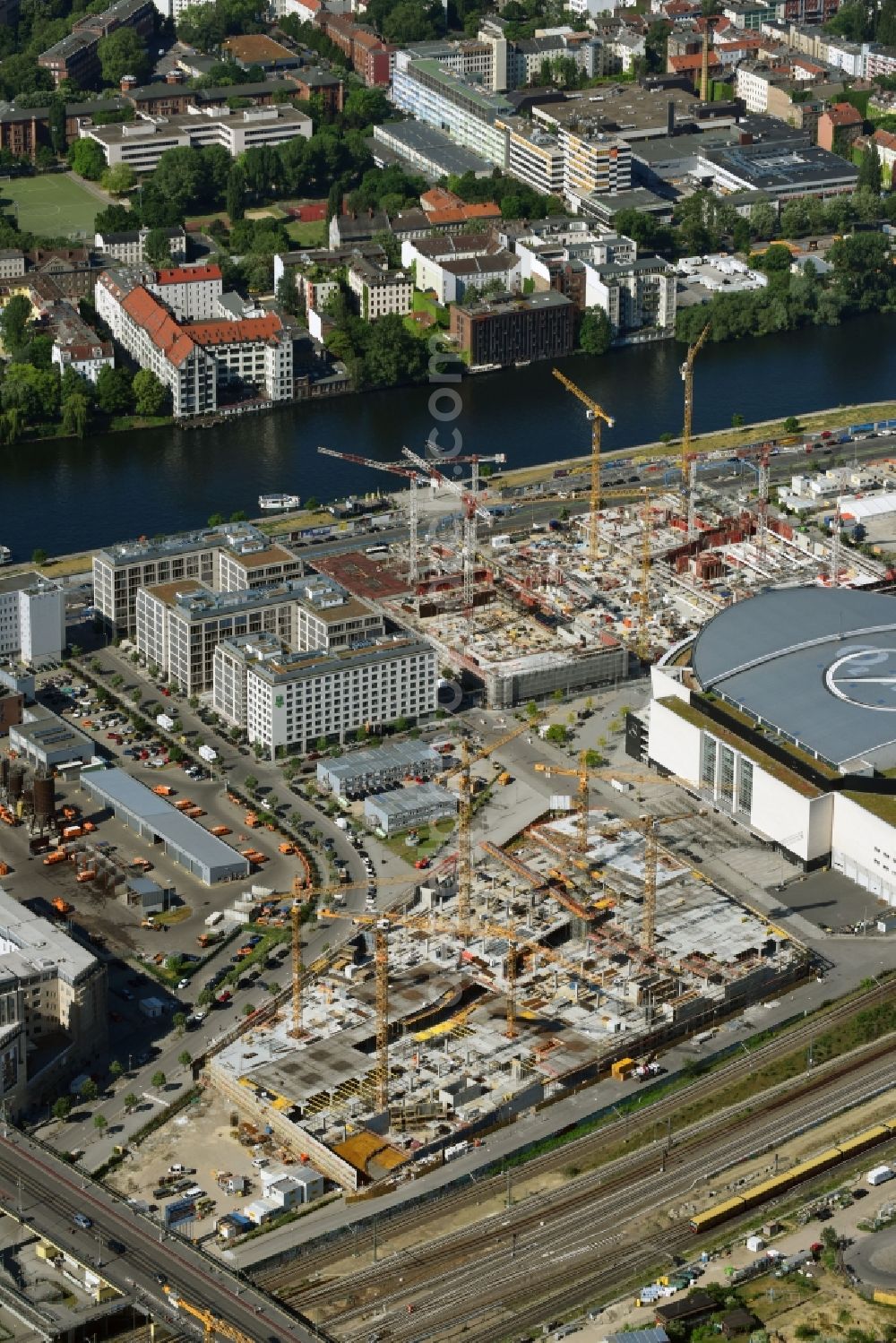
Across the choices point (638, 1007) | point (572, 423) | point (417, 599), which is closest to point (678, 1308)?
point (638, 1007)

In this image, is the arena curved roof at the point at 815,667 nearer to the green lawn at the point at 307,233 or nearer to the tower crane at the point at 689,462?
the tower crane at the point at 689,462

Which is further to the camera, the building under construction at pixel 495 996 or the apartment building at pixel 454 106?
the apartment building at pixel 454 106

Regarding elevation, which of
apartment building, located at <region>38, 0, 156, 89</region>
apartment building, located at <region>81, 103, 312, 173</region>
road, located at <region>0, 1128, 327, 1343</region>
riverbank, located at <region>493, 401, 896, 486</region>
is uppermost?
apartment building, located at <region>38, 0, 156, 89</region>

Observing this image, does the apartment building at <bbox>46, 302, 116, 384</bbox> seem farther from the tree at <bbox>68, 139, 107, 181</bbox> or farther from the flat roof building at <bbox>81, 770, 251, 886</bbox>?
the flat roof building at <bbox>81, 770, 251, 886</bbox>

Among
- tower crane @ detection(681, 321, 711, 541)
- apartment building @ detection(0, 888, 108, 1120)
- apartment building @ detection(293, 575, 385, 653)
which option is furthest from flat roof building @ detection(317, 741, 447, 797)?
tower crane @ detection(681, 321, 711, 541)

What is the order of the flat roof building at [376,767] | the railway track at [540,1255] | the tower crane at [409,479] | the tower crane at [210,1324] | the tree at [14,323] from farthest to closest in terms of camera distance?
the tree at [14,323]
the tower crane at [409,479]
the flat roof building at [376,767]
the railway track at [540,1255]
the tower crane at [210,1324]

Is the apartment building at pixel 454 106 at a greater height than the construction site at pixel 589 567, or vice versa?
the apartment building at pixel 454 106

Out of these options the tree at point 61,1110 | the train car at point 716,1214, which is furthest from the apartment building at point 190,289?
the train car at point 716,1214
